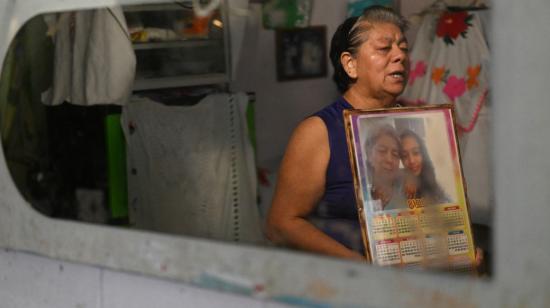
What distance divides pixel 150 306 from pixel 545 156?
1091mm

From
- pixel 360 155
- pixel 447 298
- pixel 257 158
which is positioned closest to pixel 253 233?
pixel 257 158

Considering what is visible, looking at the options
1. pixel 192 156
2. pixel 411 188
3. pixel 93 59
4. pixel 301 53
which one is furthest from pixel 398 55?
pixel 93 59

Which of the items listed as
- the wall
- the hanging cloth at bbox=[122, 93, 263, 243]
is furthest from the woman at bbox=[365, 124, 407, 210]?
the hanging cloth at bbox=[122, 93, 263, 243]

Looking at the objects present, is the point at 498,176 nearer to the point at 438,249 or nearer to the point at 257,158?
the point at 438,249

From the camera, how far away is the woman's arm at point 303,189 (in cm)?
211

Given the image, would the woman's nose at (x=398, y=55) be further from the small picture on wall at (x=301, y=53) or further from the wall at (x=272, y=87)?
the small picture on wall at (x=301, y=53)

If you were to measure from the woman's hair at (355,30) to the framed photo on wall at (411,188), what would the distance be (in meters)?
0.28

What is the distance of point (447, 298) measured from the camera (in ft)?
5.10

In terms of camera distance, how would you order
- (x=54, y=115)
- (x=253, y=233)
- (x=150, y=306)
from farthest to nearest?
1. (x=54, y=115)
2. (x=253, y=233)
3. (x=150, y=306)

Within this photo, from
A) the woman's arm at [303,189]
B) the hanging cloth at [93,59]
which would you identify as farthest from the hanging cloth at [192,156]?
the woman's arm at [303,189]

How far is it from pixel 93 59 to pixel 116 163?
0.39 meters

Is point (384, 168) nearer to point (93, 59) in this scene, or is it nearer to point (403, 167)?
point (403, 167)

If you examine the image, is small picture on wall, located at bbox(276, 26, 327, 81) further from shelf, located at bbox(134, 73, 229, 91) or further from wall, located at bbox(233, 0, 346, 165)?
shelf, located at bbox(134, 73, 229, 91)

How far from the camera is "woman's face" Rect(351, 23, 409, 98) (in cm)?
217
